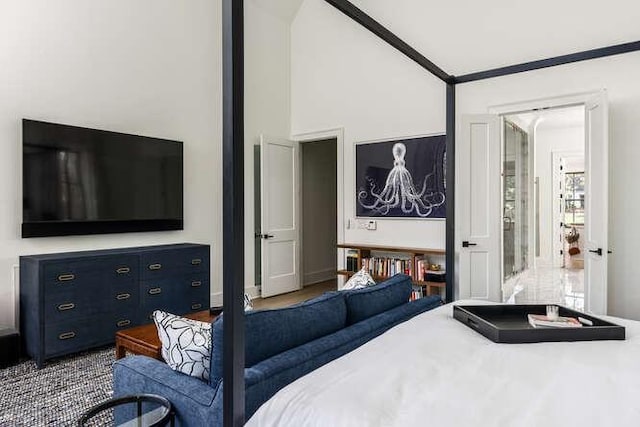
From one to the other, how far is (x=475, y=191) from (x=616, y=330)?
254 centimetres

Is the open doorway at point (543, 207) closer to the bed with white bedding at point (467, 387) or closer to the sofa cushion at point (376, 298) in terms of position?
the sofa cushion at point (376, 298)

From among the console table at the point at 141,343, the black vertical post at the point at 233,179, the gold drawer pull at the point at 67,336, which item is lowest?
the gold drawer pull at the point at 67,336

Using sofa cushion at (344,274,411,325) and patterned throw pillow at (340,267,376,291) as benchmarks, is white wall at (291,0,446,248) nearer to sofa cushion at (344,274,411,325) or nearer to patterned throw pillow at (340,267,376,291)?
patterned throw pillow at (340,267,376,291)

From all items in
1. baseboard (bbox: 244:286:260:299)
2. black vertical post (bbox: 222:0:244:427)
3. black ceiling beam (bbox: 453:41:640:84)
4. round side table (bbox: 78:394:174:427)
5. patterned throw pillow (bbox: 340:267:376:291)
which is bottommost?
baseboard (bbox: 244:286:260:299)

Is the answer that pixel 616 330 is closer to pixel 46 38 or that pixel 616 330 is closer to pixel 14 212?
pixel 14 212

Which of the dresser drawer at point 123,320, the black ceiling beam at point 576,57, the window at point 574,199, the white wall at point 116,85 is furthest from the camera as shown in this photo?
the window at point 574,199

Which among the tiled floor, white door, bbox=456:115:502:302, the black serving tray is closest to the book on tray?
the black serving tray

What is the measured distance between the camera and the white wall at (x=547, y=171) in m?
8.33

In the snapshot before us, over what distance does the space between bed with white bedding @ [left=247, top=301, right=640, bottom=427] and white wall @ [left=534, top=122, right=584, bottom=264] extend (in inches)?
300

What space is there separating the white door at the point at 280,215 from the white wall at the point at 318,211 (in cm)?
55

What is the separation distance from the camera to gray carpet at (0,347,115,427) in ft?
8.21

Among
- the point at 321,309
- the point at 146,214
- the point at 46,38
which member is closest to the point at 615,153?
the point at 321,309

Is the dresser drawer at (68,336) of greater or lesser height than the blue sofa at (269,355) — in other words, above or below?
below

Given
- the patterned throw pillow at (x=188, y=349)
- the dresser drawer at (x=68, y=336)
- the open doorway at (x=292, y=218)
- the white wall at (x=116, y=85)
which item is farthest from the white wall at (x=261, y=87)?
the patterned throw pillow at (x=188, y=349)
